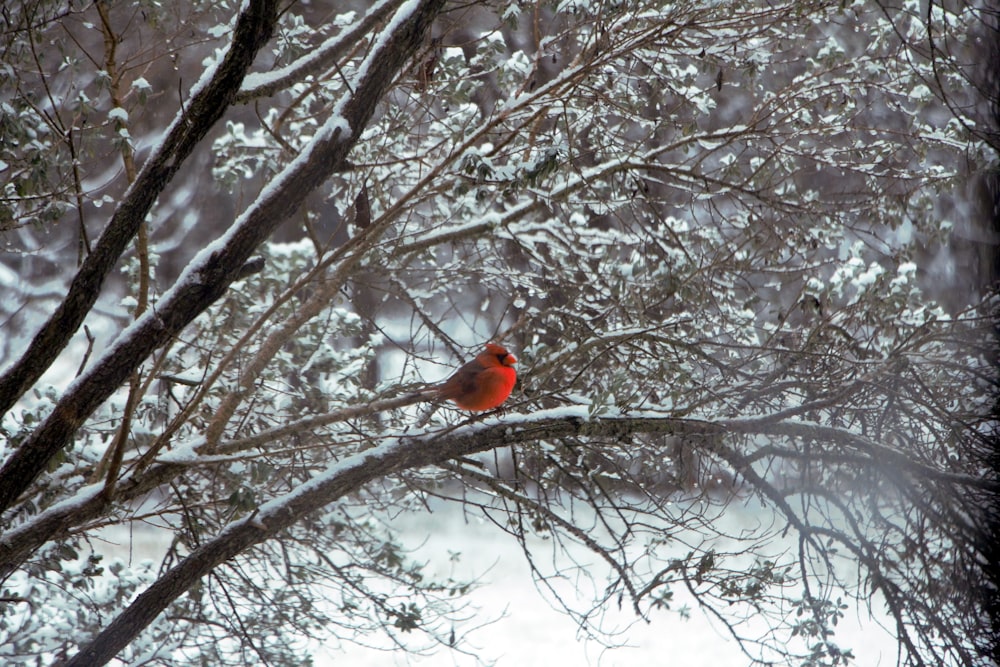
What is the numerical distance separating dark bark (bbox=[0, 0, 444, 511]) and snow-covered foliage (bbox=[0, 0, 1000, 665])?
0.23ft

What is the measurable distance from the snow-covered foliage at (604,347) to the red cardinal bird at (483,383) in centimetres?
14

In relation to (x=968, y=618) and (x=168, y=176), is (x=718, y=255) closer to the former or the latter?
(x=968, y=618)

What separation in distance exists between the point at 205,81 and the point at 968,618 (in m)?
2.72

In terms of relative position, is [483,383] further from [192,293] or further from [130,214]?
[130,214]

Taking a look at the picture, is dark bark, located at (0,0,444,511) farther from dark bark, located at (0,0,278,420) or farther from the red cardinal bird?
the red cardinal bird

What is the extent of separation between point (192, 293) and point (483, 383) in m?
1.10

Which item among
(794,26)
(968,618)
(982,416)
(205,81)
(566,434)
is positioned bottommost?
(968,618)

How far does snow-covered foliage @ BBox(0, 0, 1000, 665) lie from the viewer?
3.01 metres

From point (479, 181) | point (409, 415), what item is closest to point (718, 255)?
point (479, 181)

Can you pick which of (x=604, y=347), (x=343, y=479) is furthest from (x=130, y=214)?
(x=604, y=347)

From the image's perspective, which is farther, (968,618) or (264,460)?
(264,460)

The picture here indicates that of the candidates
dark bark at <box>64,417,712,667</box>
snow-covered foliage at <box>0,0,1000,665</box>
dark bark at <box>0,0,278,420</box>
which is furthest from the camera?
dark bark at <box>64,417,712,667</box>

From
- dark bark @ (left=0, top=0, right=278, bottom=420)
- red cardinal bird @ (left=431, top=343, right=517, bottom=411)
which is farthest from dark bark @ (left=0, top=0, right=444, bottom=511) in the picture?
red cardinal bird @ (left=431, top=343, right=517, bottom=411)

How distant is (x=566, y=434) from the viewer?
126 inches
